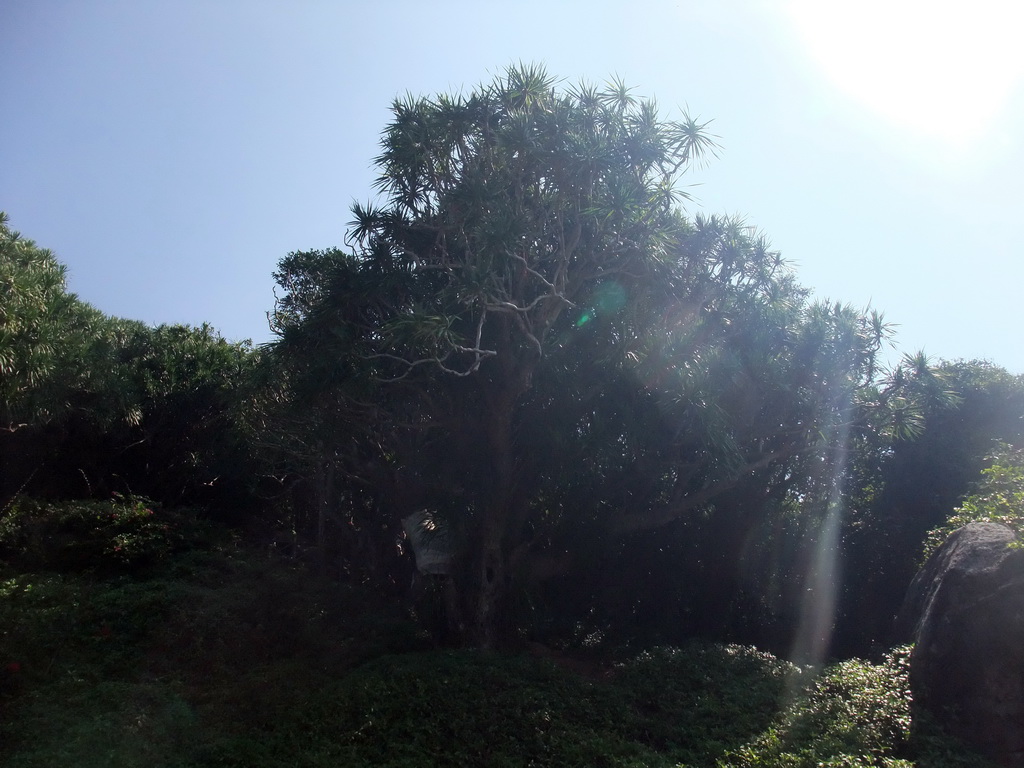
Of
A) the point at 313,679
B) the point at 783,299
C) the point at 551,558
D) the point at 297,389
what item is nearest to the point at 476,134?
the point at 297,389

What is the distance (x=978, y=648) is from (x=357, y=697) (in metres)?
6.05

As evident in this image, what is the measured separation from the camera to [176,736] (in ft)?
23.4

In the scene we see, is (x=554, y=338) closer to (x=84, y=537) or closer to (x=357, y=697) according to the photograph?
(x=357, y=697)

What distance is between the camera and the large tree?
9227 millimetres

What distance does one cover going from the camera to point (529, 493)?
10961 millimetres

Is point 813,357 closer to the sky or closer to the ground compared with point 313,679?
closer to the sky

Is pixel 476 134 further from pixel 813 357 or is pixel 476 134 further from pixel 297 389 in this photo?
pixel 813 357

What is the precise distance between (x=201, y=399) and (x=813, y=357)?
39.8 feet

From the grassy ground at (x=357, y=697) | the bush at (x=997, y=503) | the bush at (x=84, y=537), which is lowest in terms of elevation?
the grassy ground at (x=357, y=697)

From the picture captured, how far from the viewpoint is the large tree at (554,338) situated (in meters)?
9.23

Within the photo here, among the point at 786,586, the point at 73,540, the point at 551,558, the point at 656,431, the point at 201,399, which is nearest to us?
the point at 656,431

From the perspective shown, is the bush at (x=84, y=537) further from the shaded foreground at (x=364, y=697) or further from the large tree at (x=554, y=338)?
the large tree at (x=554, y=338)

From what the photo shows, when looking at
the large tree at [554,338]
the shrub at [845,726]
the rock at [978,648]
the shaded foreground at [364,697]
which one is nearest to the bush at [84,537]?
the shaded foreground at [364,697]

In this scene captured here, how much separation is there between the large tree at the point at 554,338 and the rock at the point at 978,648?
2.78 meters
